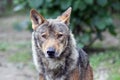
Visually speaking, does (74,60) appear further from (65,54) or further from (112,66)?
(112,66)

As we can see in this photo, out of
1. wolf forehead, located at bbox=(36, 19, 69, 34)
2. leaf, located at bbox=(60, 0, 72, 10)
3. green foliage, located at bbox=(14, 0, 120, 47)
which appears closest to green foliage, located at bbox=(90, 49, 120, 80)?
green foliage, located at bbox=(14, 0, 120, 47)

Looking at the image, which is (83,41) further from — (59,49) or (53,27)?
(59,49)

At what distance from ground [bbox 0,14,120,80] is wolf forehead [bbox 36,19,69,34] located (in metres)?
2.61

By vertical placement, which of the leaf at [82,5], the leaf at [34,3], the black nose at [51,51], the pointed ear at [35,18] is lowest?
the black nose at [51,51]

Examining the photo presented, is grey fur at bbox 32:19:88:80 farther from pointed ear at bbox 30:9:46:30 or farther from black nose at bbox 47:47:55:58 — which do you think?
black nose at bbox 47:47:55:58

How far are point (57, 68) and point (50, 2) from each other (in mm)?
4545

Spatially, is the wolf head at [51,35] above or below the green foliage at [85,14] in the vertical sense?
below

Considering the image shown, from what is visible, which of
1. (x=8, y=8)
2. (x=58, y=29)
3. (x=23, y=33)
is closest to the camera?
(x=58, y=29)

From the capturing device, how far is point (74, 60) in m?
6.57

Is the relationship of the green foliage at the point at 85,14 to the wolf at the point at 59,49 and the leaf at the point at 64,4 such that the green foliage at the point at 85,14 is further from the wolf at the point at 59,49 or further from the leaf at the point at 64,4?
the wolf at the point at 59,49

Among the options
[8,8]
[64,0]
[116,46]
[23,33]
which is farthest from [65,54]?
[8,8]

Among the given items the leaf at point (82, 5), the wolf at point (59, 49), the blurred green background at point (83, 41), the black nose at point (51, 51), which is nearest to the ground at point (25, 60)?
the blurred green background at point (83, 41)

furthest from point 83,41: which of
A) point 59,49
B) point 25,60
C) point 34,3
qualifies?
point 59,49

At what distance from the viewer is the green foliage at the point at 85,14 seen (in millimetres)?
10750
